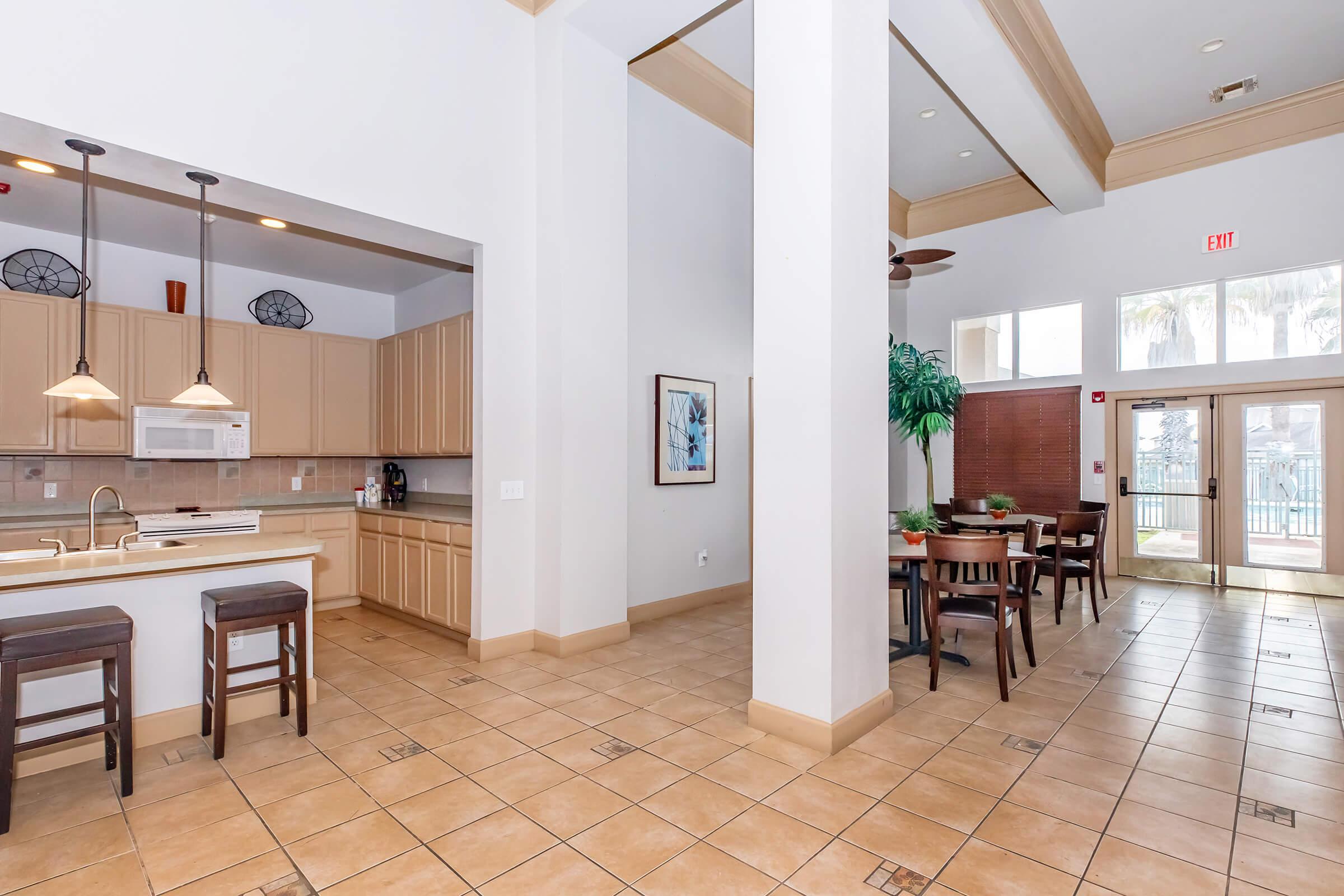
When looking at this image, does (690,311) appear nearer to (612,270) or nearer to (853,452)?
(612,270)

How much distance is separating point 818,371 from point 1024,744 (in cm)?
194

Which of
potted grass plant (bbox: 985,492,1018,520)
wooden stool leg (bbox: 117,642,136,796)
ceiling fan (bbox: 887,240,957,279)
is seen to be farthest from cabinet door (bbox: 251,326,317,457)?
potted grass plant (bbox: 985,492,1018,520)

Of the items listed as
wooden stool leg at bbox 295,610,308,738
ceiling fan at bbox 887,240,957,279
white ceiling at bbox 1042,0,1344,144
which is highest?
white ceiling at bbox 1042,0,1344,144

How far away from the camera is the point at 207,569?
10.6 feet

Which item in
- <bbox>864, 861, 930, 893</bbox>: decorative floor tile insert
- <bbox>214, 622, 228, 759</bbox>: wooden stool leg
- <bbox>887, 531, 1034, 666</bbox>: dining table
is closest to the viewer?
<bbox>864, 861, 930, 893</bbox>: decorative floor tile insert

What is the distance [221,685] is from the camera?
289 cm

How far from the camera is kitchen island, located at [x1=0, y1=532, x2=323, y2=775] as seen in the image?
109 inches

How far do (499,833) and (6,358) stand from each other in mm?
5054

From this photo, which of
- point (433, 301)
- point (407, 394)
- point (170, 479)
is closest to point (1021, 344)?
point (433, 301)

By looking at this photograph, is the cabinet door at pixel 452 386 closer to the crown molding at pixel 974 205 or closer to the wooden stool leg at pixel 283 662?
the wooden stool leg at pixel 283 662

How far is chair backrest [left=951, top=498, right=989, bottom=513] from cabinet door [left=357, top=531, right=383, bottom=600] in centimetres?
531

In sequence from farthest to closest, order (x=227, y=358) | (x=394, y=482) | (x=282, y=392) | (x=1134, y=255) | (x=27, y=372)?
(x=1134, y=255) → (x=394, y=482) → (x=282, y=392) → (x=227, y=358) → (x=27, y=372)

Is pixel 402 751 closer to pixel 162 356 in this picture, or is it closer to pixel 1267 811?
pixel 1267 811

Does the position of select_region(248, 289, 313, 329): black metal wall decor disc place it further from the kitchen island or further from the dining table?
the dining table
